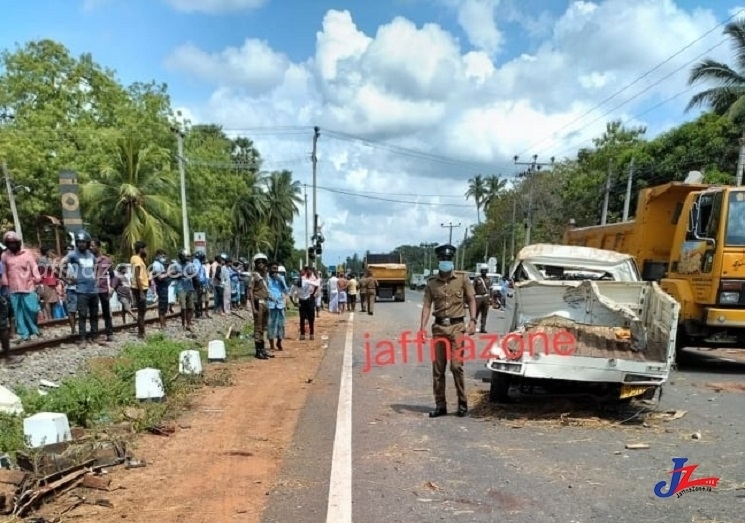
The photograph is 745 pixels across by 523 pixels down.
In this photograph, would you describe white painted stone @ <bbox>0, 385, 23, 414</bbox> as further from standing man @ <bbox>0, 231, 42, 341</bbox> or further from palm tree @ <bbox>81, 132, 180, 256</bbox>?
palm tree @ <bbox>81, 132, 180, 256</bbox>

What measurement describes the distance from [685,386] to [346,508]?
6.92 metres

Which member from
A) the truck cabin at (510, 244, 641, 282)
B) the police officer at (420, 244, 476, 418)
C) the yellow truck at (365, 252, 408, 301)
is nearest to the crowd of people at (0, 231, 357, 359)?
the truck cabin at (510, 244, 641, 282)

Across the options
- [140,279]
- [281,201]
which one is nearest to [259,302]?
[140,279]

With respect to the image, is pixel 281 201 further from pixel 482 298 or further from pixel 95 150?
pixel 482 298

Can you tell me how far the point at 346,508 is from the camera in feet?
14.9

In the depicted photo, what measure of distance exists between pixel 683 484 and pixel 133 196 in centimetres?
3141

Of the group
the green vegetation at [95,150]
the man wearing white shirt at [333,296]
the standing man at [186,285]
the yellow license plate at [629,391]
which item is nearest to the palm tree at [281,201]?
the green vegetation at [95,150]

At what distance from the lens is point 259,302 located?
12477 millimetres

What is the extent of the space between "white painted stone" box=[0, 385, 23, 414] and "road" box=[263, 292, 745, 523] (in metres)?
2.88

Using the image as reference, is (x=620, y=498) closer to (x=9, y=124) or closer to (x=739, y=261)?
(x=739, y=261)

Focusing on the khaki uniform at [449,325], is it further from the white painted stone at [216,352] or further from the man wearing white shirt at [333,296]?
the man wearing white shirt at [333,296]

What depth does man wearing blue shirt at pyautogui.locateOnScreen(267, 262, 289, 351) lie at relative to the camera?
1312cm

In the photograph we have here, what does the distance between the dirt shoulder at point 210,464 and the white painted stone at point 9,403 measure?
1.47 metres

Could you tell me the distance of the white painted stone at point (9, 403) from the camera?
671 cm
